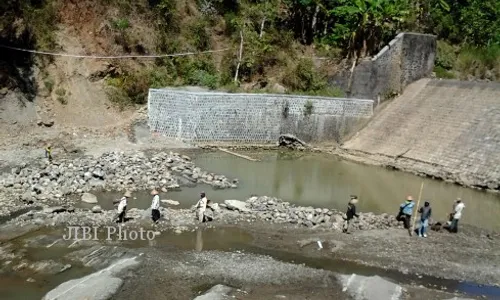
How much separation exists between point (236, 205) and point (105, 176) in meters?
5.27

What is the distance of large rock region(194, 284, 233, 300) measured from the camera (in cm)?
1088

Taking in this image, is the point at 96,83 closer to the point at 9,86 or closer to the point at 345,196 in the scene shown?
the point at 9,86

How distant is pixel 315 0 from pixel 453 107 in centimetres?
1254

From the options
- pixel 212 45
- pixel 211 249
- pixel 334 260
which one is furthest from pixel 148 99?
pixel 334 260

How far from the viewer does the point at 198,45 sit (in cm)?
3130

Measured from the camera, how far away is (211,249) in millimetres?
13828

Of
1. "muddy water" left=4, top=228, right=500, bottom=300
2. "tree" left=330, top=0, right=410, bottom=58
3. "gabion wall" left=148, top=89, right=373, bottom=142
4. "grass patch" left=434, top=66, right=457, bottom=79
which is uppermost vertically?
"tree" left=330, top=0, right=410, bottom=58

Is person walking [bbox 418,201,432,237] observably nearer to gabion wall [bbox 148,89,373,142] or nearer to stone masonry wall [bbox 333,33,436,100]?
gabion wall [bbox 148,89,373,142]

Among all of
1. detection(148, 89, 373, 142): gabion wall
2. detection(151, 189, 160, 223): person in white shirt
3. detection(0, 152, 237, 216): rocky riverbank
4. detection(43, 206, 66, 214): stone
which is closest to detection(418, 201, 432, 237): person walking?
detection(0, 152, 237, 216): rocky riverbank

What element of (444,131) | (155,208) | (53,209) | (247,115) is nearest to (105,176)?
(53,209)

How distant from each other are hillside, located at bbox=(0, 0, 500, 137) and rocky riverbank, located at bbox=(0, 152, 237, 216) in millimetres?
5403

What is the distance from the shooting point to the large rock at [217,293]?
10875 millimetres

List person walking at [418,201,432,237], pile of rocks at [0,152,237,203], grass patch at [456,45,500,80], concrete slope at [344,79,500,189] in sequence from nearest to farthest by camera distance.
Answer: person walking at [418,201,432,237] < pile of rocks at [0,152,237,203] < concrete slope at [344,79,500,189] < grass patch at [456,45,500,80]

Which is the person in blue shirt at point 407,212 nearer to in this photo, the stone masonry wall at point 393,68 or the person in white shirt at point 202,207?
the person in white shirt at point 202,207
